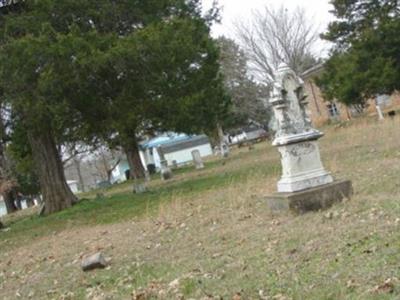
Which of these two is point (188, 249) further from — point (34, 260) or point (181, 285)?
point (34, 260)

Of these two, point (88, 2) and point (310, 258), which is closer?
point (310, 258)

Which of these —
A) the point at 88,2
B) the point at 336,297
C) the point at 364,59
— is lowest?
the point at 336,297

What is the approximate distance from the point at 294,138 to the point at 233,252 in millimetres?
2648

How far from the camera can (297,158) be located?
9.52 m

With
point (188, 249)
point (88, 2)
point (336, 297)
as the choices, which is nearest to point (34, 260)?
point (188, 249)

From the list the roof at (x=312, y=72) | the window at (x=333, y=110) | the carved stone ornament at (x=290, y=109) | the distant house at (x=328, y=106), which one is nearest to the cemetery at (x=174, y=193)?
the carved stone ornament at (x=290, y=109)

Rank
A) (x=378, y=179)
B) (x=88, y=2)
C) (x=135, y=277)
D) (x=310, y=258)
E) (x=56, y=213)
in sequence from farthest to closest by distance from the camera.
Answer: (x=56, y=213)
(x=88, y=2)
(x=378, y=179)
(x=135, y=277)
(x=310, y=258)

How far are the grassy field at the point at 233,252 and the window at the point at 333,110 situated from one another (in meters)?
44.4

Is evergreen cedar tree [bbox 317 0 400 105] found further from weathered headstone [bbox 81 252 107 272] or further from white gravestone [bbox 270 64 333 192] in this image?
weathered headstone [bbox 81 252 107 272]

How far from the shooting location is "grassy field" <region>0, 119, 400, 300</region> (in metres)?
5.57

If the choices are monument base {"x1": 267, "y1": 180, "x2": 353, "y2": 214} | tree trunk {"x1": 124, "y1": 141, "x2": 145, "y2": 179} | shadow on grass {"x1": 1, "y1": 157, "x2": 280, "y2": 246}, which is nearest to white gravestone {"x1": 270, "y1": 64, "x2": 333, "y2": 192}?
monument base {"x1": 267, "y1": 180, "x2": 353, "y2": 214}

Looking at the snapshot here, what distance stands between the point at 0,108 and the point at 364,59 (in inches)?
826

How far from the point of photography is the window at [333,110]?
5794 cm

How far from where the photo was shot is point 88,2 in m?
17.0
